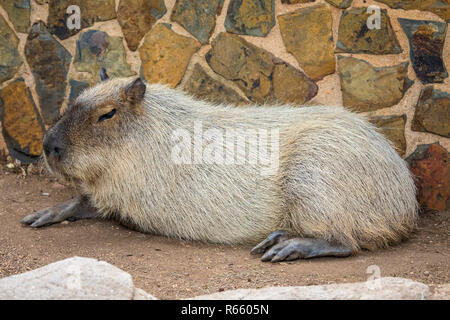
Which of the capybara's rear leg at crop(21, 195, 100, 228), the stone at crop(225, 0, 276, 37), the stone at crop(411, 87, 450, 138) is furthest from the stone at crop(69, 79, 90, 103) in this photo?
the stone at crop(411, 87, 450, 138)

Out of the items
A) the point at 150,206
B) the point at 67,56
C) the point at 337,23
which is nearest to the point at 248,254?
the point at 150,206

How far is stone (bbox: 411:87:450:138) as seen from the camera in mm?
4383

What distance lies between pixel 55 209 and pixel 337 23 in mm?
2618

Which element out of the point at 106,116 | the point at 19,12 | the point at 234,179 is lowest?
the point at 234,179

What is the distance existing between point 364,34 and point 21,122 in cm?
310

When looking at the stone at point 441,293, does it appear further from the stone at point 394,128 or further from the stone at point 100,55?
the stone at point 100,55

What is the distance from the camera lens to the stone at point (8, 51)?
506 cm

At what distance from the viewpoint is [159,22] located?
4.84 m

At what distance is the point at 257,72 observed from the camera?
4.72m

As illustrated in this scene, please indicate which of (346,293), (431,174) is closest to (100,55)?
(431,174)

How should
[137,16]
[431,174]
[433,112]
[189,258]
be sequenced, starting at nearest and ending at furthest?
1. [189,258]
2. [433,112]
3. [431,174]
4. [137,16]

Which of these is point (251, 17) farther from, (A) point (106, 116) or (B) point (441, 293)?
(B) point (441, 293)

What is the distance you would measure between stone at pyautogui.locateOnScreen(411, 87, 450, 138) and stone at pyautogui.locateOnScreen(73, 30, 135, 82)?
7.90ft

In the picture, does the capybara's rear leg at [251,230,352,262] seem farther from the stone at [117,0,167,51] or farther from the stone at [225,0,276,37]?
the stone at [117,0,167,51]
